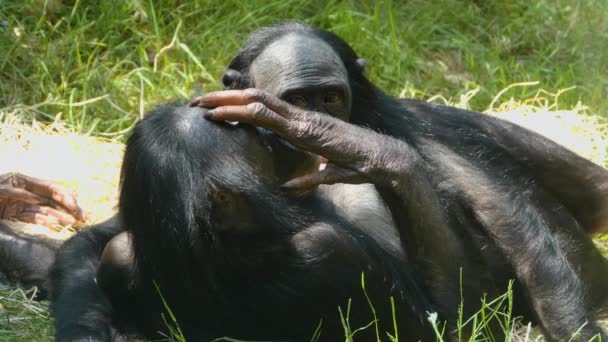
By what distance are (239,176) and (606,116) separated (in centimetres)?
487

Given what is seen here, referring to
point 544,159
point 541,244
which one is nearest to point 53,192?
point 544,159

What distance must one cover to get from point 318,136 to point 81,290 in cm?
155

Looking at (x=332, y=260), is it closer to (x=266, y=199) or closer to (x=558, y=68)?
(x=266, y=199)

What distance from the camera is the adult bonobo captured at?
457 cm

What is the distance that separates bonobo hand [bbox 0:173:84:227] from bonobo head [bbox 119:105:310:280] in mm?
2380

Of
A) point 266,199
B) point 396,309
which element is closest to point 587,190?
point 396,309

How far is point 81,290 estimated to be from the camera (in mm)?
5109

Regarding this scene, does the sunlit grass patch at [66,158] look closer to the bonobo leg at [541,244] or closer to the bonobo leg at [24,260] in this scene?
the bonobo leg at [24,260]

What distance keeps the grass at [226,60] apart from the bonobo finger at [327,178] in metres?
3.24

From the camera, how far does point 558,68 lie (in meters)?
9.08

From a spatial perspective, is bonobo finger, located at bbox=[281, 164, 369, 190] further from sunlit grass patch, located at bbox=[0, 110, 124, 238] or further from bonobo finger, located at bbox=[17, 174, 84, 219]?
sunlit grass patch, located at bbox=[0, 110, 124, 238]

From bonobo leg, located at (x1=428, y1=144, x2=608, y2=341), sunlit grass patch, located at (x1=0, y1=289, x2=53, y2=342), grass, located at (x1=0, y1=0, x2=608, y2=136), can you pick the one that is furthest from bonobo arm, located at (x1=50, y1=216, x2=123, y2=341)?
grass, located at (x1=0, y1=0, x2=608, y2=136)

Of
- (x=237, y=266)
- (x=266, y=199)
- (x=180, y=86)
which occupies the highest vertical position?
(x=266, y=199)

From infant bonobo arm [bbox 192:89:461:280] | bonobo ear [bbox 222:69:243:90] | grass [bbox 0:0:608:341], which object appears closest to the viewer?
infant bonobo arm [bbox 192:89:461:280]
